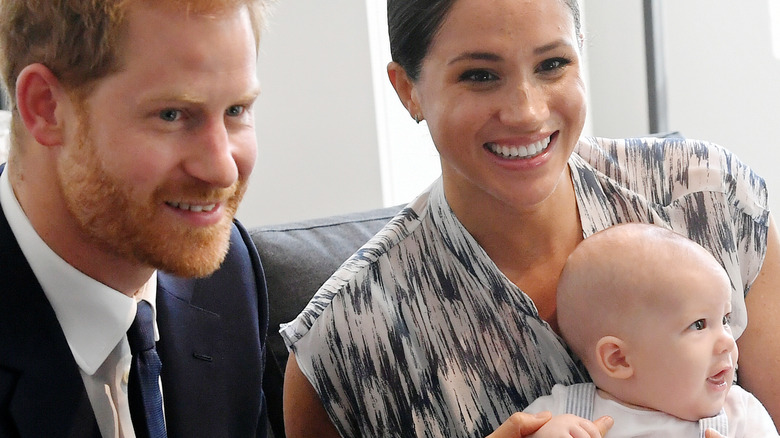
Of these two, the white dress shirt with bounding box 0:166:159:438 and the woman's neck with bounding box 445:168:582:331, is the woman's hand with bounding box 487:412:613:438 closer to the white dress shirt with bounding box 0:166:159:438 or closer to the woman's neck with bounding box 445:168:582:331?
the woman's neck with bounding box 445:168:582:331

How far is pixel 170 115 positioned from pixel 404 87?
60 cm

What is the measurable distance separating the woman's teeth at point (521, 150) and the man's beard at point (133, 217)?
0.50m

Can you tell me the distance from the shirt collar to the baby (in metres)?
0.75

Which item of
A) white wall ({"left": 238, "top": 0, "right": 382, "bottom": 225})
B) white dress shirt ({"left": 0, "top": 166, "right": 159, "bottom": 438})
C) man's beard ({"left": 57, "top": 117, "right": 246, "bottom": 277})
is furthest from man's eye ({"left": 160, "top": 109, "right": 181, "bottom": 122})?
white wall ({"left": 238, "top": 0, "right": 382, "bottom": 225})

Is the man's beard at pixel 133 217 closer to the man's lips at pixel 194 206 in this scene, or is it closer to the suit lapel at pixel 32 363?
the man's lips at pixel 194 206

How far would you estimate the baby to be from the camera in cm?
167

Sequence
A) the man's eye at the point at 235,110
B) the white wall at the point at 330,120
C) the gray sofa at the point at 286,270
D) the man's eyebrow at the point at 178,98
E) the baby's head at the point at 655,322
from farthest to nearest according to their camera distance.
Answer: the white wall at the point at 330,120
the gray sofa at the point at 286,270
the baby's head at the point at 655,322
the man's eye at the point at 235,110
the man's eyebrow at the point at 178,98

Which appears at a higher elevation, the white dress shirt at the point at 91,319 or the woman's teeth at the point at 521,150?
the woman's teeth at the point at 521,150

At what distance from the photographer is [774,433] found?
1.70 meters

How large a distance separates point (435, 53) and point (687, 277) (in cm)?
61

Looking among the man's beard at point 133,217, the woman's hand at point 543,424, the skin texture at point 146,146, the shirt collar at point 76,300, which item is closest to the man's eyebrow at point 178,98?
the skin texture at point 146,146

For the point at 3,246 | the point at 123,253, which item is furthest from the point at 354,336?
the point at 3,246

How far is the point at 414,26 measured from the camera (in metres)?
1.79

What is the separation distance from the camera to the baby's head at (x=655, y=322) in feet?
5.48
